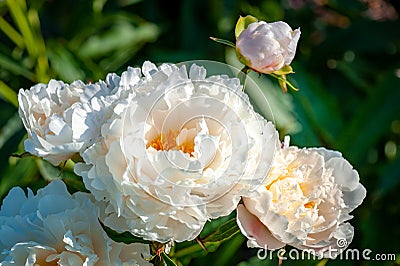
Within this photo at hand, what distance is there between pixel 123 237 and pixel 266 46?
23cm

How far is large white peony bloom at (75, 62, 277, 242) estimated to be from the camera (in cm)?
67

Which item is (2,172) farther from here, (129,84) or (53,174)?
(129,84)

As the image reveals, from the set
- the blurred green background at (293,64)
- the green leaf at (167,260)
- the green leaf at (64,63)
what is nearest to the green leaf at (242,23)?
the green leaf at (167,260)

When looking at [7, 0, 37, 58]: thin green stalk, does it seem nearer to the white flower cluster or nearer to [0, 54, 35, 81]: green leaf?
[0, 54, 35, 81]: green leaf

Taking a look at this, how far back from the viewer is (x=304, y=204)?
75 centimetres

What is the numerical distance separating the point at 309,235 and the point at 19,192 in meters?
0.29

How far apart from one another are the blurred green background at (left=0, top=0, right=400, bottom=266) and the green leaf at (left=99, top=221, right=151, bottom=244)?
36 centimetres

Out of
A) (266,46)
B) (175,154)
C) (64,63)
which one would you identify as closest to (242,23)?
(266,46)

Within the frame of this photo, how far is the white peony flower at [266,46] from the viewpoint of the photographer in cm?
76

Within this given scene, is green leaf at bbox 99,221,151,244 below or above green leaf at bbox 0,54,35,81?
above

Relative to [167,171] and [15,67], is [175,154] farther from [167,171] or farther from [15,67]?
[15,67]

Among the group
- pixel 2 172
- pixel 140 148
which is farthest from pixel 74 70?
pixel 140 148

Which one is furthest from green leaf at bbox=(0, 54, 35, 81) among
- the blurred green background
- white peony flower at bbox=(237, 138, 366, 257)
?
white peony flower at bbox=(237, 138, 366, 257)

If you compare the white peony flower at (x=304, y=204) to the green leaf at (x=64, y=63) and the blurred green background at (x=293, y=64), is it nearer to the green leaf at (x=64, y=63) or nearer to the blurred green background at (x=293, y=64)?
the blurred green background at (x=293, y=64)
